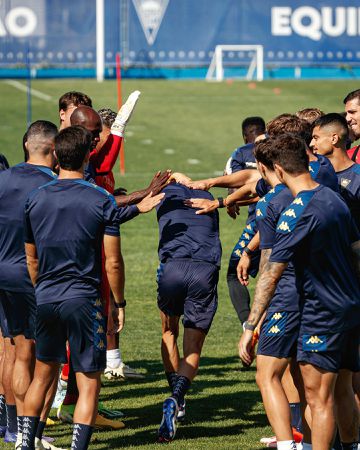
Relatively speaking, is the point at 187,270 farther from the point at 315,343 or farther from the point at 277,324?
the point at 315,343

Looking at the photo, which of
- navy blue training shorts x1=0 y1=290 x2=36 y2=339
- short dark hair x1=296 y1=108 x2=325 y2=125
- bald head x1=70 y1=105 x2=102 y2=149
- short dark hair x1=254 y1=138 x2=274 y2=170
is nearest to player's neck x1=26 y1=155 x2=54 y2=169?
bald head x1=70 y1=105 x2=102 y2=149

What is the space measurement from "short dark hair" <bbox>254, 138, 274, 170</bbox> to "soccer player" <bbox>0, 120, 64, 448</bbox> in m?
1.51

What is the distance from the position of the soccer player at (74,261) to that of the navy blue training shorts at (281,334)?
3.61ft

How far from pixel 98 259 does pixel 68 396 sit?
208 centimetres

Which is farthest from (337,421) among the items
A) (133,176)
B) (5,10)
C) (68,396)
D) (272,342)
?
(5,10)

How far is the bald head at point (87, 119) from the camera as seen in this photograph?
8.31 metres

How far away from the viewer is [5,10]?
40.2 meters

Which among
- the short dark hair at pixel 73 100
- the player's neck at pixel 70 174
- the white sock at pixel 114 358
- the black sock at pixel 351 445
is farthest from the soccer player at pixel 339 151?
the white sock at pixel 114 358

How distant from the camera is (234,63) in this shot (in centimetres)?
4303

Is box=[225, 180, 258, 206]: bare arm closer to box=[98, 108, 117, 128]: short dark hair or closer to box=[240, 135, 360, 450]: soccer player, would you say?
box=[98, 108, 117, 128]: short dark hair

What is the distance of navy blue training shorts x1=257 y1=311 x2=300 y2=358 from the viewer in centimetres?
Result: 697

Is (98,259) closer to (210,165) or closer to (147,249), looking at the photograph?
(147,249)

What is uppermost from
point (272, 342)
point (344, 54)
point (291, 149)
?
point (344, 54)

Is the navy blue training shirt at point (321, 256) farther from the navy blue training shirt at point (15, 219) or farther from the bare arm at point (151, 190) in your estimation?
the navy blue training shirt at point (15, 219)
